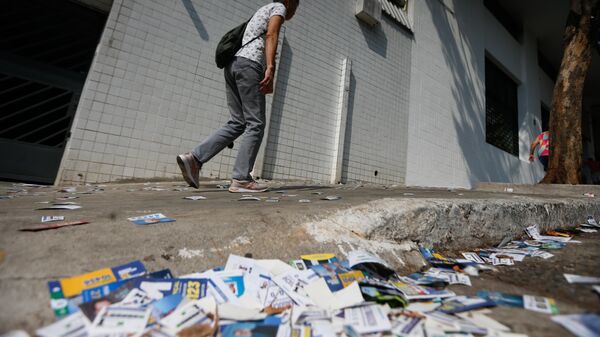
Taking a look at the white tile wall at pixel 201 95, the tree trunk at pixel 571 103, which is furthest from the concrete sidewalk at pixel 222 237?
the tree trunk at pixel 571 103

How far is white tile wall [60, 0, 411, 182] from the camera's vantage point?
3352 millimetres

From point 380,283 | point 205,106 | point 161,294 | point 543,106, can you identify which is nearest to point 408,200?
point 380,283

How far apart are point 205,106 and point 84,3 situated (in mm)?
1888

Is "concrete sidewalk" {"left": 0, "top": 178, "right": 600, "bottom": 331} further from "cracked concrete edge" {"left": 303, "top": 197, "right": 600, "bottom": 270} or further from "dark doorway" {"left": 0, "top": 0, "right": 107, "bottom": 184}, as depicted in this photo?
"dark doorway" {"left": 0, "top": 0, "right": 107, "bottom": 184}

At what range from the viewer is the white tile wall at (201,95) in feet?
11.0

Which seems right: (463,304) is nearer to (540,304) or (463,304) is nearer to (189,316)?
(540,304)

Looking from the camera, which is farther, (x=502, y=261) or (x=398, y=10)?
(x=398, y=10)

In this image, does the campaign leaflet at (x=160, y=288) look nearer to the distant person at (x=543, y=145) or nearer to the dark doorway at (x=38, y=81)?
the dark doorway at (x=38, y=81)

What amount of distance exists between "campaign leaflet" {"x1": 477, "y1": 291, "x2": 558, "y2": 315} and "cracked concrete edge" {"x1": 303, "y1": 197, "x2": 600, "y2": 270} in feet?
1.20

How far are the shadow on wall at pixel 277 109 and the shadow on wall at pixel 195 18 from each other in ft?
4.25

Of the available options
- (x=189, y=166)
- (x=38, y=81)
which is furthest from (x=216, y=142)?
(x=38, y=81)

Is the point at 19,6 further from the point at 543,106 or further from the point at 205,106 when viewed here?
the point at 543,106

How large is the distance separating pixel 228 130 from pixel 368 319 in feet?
6.51

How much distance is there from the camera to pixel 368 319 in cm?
77
